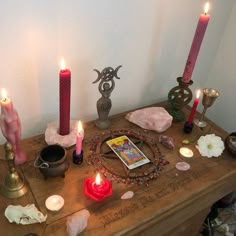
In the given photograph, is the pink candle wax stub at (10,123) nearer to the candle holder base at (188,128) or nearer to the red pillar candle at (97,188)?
the red pillar candle at (97,188)

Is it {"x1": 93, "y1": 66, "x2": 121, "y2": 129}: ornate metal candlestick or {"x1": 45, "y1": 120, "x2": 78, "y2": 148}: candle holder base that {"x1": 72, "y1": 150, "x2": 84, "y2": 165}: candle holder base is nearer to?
{"x1": 45, "y1": 120, "x2": 78, "y2": 148}: candle holder base

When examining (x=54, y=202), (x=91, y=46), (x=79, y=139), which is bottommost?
(x=54, y=202)

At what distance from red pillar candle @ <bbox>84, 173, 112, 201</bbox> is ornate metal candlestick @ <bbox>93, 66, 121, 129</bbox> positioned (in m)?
0.27

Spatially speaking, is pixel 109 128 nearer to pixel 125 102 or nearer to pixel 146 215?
pixel 125 102

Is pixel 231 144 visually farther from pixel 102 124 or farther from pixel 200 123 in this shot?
pixel 102 124

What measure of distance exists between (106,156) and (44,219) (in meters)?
0.28

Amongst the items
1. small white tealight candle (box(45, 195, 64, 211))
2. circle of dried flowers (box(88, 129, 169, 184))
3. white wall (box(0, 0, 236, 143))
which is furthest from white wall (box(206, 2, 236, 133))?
small white tealight candle (box(45, 195, 64, 211))

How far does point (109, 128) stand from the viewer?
981mm

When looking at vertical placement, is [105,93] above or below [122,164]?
above

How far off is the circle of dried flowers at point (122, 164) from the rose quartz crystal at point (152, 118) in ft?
0.16

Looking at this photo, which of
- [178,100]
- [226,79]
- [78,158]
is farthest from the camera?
[226,79]

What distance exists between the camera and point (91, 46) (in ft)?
2.95

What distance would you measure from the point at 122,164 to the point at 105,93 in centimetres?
24

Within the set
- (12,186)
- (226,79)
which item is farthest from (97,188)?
(226,79)
